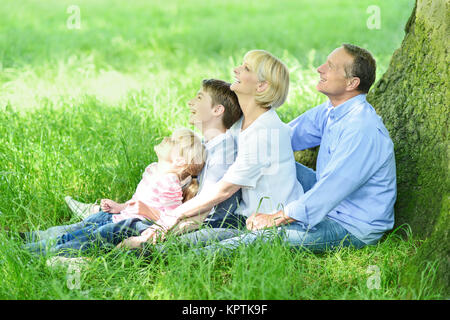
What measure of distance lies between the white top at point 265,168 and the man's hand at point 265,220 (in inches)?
3.0

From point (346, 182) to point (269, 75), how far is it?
79 cm

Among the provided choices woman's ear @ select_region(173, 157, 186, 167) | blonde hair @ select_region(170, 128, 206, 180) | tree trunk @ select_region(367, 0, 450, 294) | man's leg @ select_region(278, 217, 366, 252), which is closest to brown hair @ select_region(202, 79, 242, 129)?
blonde hair @ select_region(170, 128, 206, 180)

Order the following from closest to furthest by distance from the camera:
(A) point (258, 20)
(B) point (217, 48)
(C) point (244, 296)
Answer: (C) point (244, 296) → (B) point (217, 48) → (A) point (258, 20)

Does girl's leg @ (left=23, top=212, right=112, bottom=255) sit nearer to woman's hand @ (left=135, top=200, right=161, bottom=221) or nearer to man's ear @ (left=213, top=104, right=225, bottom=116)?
woman's hand @ (left=135, top=200, right=161, bottom=221)

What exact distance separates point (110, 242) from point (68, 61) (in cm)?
456

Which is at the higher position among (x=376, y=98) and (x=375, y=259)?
(x=376, y=98)

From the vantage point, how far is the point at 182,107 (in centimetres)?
533

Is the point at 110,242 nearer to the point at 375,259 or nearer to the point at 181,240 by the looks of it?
the point at 181,240

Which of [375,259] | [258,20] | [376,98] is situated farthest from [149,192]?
[258,20]

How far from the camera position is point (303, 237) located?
324 cm

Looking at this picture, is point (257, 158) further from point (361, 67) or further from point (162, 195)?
point (361, 67)

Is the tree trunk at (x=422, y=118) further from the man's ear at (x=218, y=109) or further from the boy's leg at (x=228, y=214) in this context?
the man's ear at (x=218, y=109)

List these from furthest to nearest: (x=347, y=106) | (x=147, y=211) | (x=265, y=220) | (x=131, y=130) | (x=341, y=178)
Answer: (x=131, y=130), (x=147, y=211), (x=347, y=106), (x=265, y=220), (x=341, y=178)

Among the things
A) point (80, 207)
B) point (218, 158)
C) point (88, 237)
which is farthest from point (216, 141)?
point (80, 207)
